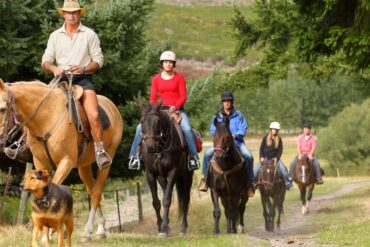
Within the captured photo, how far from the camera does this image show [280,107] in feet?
445

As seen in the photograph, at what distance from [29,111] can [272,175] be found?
11702 mm

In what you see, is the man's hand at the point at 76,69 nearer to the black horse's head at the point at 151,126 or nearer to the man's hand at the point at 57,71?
the man's hand at the point at 57,71

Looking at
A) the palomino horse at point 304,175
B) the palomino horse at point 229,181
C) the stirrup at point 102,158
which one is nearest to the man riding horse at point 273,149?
the palomino horse at point 304,175

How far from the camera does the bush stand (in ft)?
231

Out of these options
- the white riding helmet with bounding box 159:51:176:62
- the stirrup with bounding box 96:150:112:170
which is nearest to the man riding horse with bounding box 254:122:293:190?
the white riding helmet with bounding box 159:51:176:62

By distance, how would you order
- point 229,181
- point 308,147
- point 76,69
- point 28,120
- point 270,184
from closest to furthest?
point 28,120, point 76,69, point 229,181, point 270,184, point 308,147

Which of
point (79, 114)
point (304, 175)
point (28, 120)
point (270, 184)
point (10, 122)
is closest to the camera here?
point (10, 122)

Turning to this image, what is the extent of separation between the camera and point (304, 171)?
25.5 meters

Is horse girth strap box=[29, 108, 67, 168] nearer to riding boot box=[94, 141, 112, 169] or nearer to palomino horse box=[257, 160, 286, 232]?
riding boot box=[94, 141, 112, 169]

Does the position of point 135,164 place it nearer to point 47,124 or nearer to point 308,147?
point 47,124

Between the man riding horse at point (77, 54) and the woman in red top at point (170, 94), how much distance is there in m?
2.82

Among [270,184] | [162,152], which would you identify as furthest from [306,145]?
[162,152]

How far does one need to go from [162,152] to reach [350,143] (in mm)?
60981

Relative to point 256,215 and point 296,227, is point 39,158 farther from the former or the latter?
point 256,215
